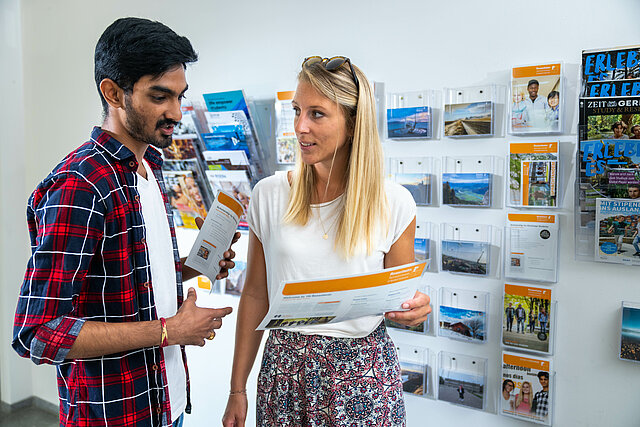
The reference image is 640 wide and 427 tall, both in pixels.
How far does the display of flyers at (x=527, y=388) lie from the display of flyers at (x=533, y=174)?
0.55 m

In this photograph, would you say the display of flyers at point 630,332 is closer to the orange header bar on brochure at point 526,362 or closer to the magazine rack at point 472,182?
the orange header bar on brochure at point 526,362

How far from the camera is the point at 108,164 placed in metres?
1.27

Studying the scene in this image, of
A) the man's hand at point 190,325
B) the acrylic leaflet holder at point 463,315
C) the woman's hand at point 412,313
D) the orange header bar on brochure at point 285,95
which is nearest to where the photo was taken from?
the man's hand at point 190,325

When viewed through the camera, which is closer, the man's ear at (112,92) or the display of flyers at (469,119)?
the man's ear at (112,92)

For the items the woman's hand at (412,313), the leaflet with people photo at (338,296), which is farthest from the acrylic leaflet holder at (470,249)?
the leaflet with people photo at (338,296)

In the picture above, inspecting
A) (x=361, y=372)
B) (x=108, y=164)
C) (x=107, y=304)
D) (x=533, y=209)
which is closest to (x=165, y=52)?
(x=108, y=164)

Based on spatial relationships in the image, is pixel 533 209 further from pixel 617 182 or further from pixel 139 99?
pixel 139 99

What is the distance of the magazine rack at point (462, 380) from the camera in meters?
1.87

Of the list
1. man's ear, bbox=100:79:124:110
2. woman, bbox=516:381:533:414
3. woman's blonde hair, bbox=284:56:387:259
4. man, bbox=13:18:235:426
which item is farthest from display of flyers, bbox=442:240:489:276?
man's ear, bbox=100:79:124:110

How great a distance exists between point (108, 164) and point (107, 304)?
1.13 feet

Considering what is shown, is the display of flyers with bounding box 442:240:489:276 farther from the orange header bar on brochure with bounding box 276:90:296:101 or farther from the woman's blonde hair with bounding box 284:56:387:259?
the orange header bar on brochure with bounding box 276:90:296:101

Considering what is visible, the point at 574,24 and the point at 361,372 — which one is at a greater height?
the point at 574,24

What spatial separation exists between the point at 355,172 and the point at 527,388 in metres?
0.99

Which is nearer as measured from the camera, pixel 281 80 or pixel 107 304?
pixel 107 304
